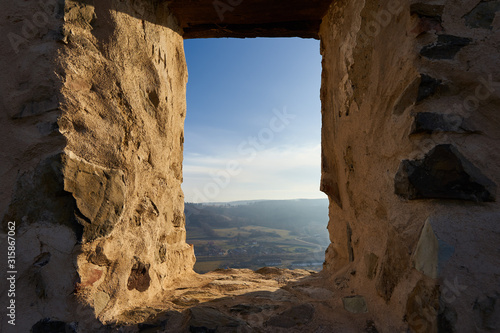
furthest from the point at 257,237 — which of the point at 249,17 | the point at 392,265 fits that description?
the point at 392,265

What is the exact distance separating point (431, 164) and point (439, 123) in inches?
5.9

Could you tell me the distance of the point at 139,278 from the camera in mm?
1403

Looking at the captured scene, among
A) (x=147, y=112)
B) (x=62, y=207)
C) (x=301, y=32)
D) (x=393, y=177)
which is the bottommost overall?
(x=62, y=207)

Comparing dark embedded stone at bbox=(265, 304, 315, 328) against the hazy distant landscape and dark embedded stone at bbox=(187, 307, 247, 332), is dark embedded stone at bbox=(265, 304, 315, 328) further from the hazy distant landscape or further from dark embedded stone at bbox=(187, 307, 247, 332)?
the hazy distant landscape

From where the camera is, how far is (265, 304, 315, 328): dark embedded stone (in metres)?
1.29

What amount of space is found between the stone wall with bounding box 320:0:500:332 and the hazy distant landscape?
7.96 metres

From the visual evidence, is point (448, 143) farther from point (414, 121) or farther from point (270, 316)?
point (270, 316)

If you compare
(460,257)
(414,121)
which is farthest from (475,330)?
(414,121)

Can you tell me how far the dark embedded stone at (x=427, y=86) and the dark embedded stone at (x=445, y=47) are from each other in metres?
0.09

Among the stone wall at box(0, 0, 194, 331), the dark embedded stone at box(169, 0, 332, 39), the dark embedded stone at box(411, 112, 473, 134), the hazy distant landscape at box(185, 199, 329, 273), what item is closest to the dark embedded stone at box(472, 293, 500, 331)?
the dark embedded stone at box(411, 112, 473, 134)

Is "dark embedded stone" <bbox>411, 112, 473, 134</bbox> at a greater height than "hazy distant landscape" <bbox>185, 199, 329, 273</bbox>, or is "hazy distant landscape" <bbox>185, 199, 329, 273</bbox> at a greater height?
"dark embedded stone" <bbox>411, 112, 473, 134</bbox>

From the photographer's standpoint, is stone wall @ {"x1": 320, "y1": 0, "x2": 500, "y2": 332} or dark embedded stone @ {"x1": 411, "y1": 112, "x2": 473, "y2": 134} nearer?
stone wall @ {"x1": 320, "y1": 0, "x2": 500, "y2": 332}

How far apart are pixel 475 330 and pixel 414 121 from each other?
26.1 inches

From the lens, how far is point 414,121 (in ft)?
3.37
